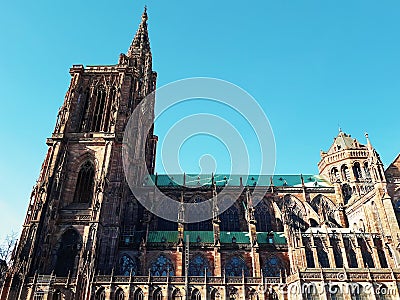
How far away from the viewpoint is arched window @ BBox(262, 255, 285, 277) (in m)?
38.2

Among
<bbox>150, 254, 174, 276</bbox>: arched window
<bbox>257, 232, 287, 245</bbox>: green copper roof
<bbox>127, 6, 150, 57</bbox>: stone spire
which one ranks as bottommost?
<bbox>150, 254, 174, 276</bbox>: arched window

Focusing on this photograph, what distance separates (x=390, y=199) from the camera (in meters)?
38.8

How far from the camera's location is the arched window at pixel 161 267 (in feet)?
125

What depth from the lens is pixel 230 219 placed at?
1908 inches

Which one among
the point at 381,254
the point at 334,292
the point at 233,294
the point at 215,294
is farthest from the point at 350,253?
the point at 215,294

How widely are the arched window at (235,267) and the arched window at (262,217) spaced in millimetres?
9255

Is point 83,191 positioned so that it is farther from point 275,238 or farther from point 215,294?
point 275,238

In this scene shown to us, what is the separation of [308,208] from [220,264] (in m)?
19.2

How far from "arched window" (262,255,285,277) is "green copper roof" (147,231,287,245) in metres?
2.29

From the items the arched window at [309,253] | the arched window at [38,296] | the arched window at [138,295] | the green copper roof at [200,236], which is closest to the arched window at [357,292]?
the arched window at [309,253]

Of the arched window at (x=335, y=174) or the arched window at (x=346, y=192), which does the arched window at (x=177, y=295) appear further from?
the arched window at (x=335, y=174)

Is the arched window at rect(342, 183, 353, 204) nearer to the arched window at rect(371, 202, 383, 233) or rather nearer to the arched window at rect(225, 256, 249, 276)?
the arched window at rect(371, 202, 383, 233)

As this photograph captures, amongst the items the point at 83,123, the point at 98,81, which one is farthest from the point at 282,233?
the point at 98,81

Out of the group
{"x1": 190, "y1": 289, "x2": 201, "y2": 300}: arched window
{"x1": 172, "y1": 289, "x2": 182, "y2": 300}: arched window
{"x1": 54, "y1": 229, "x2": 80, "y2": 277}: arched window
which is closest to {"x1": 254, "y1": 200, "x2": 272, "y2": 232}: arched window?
{"x1": 190, "y1": 289, "x2": 201, "y2": 300}: arched window
